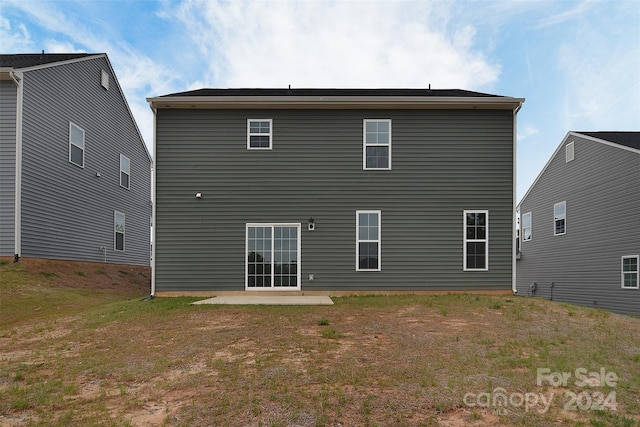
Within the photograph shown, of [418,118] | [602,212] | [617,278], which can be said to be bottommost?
[617,278]

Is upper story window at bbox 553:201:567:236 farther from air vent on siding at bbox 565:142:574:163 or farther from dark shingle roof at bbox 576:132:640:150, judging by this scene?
dark shingle roof at bbox 576:132:640:150

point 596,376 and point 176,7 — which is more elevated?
point 176,7

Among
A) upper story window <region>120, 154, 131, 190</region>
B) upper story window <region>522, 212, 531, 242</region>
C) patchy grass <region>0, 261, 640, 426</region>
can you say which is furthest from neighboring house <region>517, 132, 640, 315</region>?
upper story window <region>120, 154, 131, 190</region>

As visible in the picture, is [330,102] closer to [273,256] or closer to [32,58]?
[273,256]

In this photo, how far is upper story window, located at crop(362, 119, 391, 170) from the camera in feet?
36.1

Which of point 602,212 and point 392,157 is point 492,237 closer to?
point 392,157

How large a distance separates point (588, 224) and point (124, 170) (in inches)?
→ 814

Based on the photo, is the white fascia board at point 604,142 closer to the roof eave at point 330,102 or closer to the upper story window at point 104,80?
the roof eave at point 330,102

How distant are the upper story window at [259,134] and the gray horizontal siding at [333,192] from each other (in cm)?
17

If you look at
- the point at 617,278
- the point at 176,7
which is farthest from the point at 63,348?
the point at 617,278

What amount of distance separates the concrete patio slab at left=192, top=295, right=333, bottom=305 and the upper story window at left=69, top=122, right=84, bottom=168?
8.59 m

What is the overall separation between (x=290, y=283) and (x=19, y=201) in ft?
28.6

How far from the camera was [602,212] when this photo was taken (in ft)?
45.8

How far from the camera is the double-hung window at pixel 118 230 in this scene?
53.8 feet
